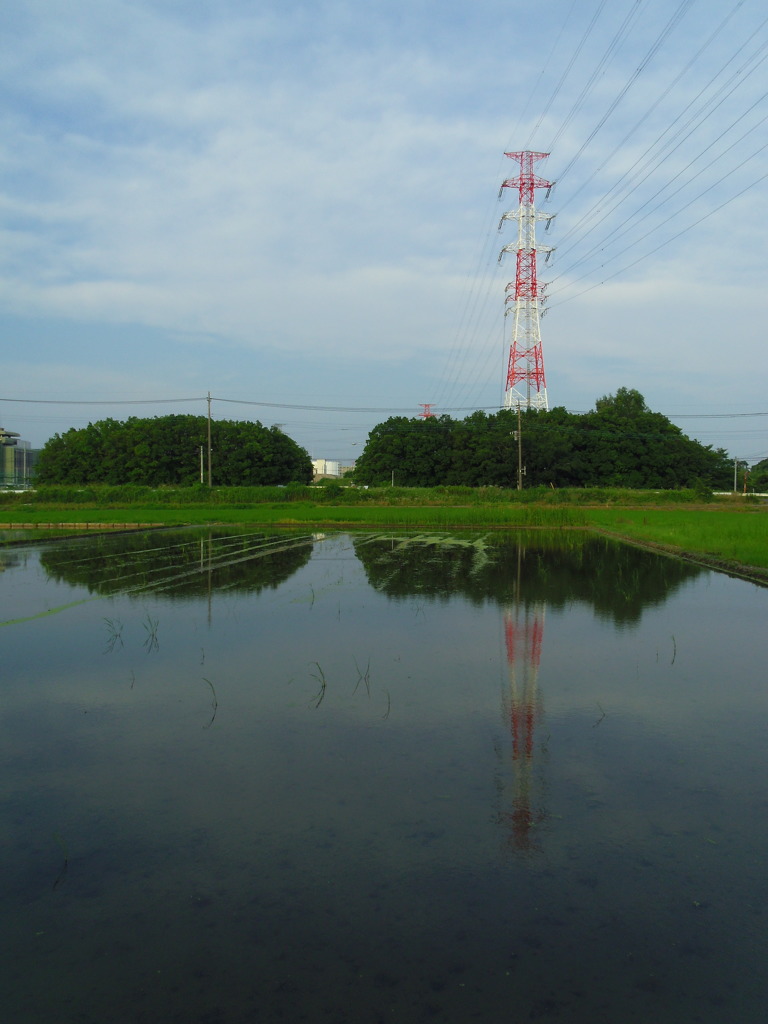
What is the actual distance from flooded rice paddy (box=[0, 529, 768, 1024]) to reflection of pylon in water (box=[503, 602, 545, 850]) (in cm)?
2

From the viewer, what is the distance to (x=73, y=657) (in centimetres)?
683

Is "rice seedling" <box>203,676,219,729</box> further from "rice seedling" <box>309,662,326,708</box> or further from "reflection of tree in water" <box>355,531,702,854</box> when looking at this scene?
"reflection of tree in water" <box>355,531,702,854</box>

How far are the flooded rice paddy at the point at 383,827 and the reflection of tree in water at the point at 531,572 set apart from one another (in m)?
2.69

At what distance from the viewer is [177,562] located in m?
15.1

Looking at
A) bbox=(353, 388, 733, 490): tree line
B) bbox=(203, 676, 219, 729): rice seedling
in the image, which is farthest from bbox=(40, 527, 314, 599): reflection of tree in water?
bbox=(353, 388, 733, 490): tree line

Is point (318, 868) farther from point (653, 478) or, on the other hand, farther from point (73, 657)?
point (653, 478)

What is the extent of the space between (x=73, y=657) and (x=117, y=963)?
4.77 metres

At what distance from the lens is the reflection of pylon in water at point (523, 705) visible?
11.4ft

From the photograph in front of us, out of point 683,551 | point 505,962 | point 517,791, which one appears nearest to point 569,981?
point 505,962

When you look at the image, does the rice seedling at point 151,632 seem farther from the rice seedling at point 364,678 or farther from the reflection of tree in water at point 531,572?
the reflection of tree in water at point 531,572

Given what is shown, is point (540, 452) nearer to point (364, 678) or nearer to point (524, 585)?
point (524, 585)

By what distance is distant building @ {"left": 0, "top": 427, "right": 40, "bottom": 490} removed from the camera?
279 feet

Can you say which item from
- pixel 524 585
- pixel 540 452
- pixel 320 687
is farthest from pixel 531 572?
pixel 540 452

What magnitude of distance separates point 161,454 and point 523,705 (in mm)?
55874
